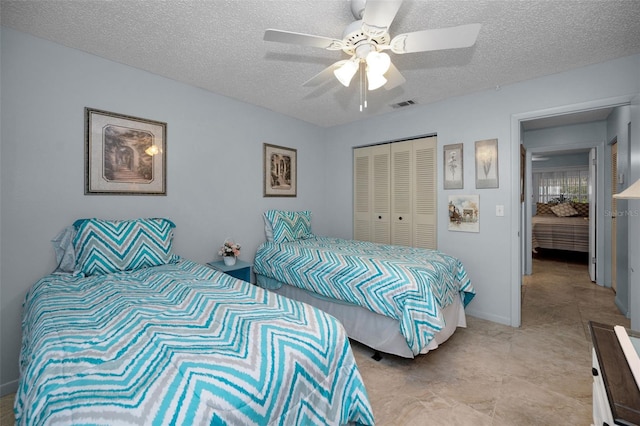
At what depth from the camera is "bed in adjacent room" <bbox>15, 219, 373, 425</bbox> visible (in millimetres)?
834

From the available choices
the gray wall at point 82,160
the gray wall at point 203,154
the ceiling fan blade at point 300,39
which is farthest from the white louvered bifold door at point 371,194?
the ceiling fan blade at point 300,39

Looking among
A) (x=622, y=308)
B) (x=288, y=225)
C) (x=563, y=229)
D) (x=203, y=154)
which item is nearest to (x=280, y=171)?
(x=288, y=225)

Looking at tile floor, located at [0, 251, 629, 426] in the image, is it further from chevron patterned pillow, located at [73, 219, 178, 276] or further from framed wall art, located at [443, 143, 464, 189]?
framed wall art, located at [443, 143, 464, 189]

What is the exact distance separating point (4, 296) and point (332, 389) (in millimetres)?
2391

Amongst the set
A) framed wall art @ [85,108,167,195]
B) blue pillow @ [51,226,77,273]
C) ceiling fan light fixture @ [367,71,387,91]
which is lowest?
blue pillow @ [51,226,77,273]

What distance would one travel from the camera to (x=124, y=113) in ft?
8.29

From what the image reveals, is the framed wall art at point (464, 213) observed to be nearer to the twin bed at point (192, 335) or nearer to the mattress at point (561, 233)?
the twin bed at point (192, 335)

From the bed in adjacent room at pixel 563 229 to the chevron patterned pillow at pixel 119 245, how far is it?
725cm

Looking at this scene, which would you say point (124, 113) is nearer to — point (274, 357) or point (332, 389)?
point (274, 357)

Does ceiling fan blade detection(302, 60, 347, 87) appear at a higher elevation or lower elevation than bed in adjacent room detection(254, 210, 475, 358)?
higher

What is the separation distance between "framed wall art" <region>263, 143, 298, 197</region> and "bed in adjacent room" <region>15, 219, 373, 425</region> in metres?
2.13

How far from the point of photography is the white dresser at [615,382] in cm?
79

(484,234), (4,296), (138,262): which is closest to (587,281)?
(484,234)

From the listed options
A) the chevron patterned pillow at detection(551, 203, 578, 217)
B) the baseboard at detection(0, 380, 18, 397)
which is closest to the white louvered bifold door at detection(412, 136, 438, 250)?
the baseboard at detection(0, 380, 18, 397)
